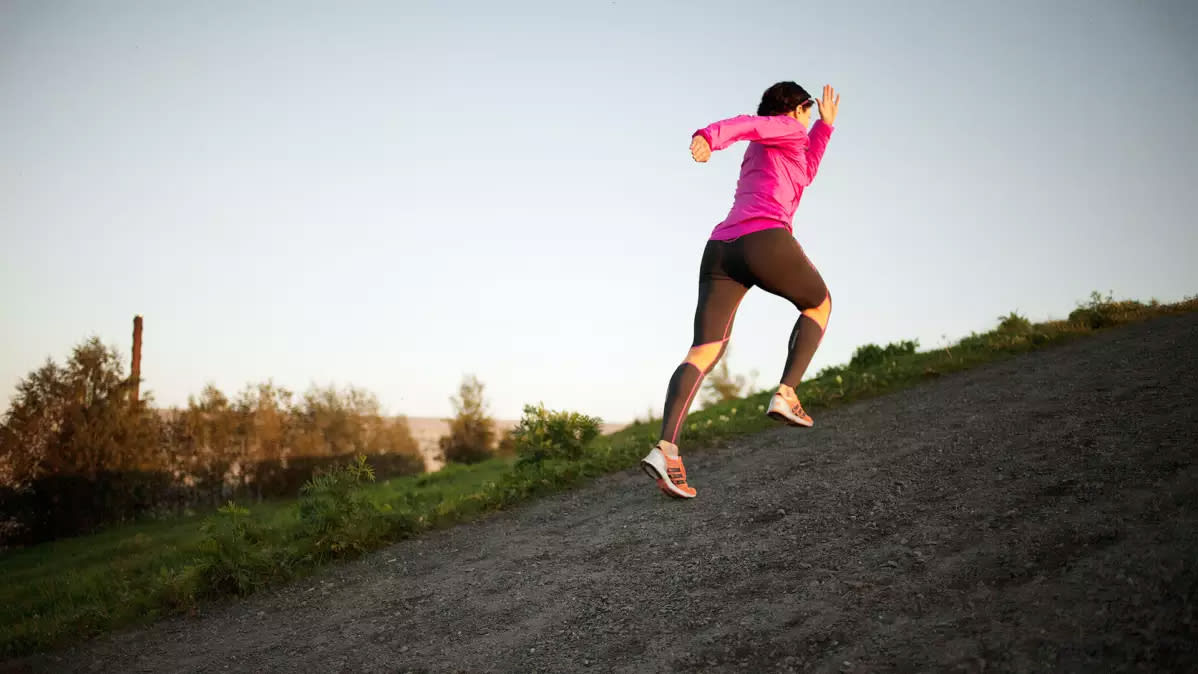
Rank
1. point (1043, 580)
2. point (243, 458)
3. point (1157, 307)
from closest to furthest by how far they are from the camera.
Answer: point (1043, 580), point (1157, 307), point (243, 458)

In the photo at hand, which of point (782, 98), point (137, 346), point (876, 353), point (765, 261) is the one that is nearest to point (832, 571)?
point (765, 261)

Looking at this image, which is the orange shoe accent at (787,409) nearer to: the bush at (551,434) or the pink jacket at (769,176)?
the pink jacket at (769,176)

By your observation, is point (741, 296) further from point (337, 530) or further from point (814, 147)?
point (337, 530)

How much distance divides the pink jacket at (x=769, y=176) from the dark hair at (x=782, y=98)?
0.65 feet

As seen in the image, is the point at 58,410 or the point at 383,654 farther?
the point at 58,410

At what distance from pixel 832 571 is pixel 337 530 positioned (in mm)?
4809

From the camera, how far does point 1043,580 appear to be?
341 cm

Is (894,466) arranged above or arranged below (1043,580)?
above

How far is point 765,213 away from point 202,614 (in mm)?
5741

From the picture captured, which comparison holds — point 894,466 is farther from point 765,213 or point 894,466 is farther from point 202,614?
point 202,614

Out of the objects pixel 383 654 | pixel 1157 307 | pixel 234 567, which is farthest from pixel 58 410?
pixel 1157 307

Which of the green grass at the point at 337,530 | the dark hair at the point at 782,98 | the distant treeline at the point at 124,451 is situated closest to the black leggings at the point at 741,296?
the dark hair at the point at 782,98

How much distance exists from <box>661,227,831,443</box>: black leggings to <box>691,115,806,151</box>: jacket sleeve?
55cm

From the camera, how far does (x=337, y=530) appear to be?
22.5 ft
